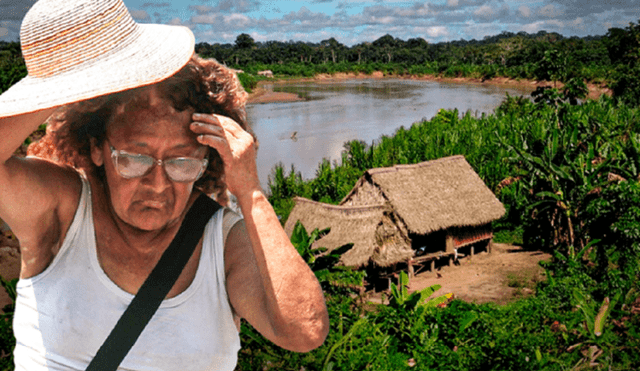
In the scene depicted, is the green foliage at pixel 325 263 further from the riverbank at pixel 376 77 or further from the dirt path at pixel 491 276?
the riverbank at pixel 376 77

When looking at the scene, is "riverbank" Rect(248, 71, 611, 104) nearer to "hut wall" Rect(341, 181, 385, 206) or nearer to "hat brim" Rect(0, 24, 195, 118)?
"hut wall" Rect(341, 181, 385, 206)

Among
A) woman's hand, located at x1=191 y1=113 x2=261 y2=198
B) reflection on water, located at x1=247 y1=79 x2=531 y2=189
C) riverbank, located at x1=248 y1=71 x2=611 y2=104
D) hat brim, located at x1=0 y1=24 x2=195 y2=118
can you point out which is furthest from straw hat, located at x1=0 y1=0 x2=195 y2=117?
riverbank, located at x1=248 y1=71 x2=611 y2=104

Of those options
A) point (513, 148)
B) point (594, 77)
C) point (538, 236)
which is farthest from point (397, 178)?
point (594, 77)

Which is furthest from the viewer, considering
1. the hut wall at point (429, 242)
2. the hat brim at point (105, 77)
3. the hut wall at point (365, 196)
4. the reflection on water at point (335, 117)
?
the reflection on water at point (335, 117)

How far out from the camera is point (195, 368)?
1.02 meters

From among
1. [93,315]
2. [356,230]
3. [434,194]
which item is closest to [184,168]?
[93,315]

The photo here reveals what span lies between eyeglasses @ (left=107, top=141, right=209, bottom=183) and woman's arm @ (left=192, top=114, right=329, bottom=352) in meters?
0.06

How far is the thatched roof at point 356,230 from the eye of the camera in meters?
7.33

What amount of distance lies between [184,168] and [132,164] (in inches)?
3.5

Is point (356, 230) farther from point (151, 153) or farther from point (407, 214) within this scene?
point (151, 153)

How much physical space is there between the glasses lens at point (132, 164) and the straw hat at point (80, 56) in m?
0.13

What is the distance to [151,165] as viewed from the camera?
984 mm

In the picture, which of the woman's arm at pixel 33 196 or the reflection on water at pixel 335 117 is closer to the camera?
the woman's arm at pixel 33 196

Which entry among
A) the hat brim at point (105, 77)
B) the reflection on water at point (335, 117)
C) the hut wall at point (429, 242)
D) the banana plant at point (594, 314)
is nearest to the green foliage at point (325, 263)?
the banana plant at point (594, 314)
